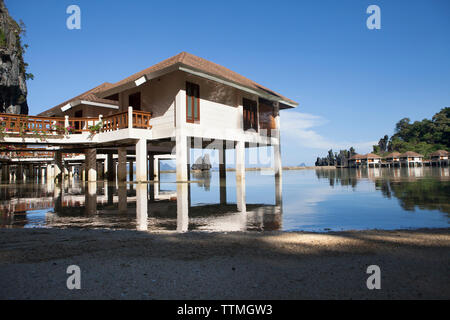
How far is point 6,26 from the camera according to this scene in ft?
101

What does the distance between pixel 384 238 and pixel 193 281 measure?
2.52 metres

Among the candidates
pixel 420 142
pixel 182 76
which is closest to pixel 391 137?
pixel 420 142

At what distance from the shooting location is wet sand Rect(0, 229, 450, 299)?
2.00 m

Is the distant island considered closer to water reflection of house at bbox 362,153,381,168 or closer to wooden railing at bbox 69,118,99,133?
water reflection of house at bbox 362,153,381,168

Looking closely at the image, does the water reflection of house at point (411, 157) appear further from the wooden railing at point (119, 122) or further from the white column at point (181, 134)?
the wooden railing at point (119, 122)

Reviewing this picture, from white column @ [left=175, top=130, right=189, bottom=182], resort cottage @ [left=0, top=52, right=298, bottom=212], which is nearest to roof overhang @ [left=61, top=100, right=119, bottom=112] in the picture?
resort cottage @ [left=0, top=52, right=298, bottom=212]

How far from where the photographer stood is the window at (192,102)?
16.3 metres

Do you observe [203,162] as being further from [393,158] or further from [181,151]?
[393,158]

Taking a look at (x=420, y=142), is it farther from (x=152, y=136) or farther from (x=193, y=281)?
(x=193, y=281)

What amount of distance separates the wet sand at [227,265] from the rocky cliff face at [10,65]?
1356 inches

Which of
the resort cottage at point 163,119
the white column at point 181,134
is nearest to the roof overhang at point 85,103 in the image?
the resort cottage at point 163,119

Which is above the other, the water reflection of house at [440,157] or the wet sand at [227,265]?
the water reflection of house at [440,157]

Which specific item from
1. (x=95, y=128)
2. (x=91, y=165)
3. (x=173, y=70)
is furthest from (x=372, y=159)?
(x=95, y=128)

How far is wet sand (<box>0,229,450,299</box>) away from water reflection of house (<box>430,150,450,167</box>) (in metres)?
81.2
